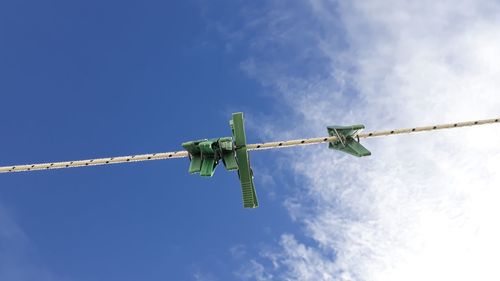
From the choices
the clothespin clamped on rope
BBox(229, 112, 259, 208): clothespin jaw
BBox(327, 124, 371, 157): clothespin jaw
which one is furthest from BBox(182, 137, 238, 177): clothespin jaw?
BBox(327, 124, 371, 157): clothespin jaw

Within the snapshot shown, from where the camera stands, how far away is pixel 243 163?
518 inches

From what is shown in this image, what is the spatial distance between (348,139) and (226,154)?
2.77 meters

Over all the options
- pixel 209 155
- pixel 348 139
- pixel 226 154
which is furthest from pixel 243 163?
pixel 348 139

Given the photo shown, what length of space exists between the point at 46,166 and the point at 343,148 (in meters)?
6.67

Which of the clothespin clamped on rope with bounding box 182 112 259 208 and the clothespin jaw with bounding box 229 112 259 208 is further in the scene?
the clothespin jaw with bounding box 229 112 259 208

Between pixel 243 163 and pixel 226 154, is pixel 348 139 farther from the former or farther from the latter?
pixel 226 154

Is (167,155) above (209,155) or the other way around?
above

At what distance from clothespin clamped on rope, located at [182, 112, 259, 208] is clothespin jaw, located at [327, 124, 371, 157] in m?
2.08

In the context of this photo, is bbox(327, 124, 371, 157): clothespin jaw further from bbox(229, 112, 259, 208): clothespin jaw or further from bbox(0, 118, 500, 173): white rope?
bbox(229, 112, 259, 208): clothespin jaw

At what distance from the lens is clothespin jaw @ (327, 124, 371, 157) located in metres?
13.1

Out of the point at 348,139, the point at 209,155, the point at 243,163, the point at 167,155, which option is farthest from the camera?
the point at 348,139

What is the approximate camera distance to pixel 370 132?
43.3ft

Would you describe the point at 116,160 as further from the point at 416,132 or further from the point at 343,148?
the point at 416,132

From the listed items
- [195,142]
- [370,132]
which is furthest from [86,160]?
[370,132]
